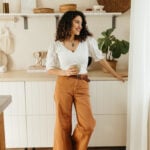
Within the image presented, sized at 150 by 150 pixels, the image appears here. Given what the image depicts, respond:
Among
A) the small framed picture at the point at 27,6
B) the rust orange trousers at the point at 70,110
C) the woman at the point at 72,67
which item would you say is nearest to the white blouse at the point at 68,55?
the woman at the point at 72,67

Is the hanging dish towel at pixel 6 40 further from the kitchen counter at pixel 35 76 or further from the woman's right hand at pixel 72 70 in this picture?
the woman's right hand at pixel 72 70

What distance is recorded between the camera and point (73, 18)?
6.63ft

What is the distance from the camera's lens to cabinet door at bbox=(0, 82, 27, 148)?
2412 millimetres

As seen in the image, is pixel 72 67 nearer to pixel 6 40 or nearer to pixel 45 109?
pixel 45 109

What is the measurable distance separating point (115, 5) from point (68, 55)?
99 centimetres

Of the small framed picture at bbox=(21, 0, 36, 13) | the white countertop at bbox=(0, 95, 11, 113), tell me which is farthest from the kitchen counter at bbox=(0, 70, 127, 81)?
the white countertop at bbox=(0, 95, 11, 113)

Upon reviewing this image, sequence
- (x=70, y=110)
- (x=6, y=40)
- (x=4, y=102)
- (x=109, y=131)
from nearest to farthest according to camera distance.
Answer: (x=4, y=102), (x=70, y=110), (x=109, y=131), (x=6, y=40)

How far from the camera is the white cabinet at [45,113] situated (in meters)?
2.42

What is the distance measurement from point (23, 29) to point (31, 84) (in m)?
0.73

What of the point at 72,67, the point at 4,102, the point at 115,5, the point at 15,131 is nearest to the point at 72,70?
the point at 72,67

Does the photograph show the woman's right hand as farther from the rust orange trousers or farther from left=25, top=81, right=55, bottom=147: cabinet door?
left=25, top=81, right=55, bottom=147: cabinet door

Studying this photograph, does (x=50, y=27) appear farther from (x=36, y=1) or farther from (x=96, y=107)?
(x=96, y=107)

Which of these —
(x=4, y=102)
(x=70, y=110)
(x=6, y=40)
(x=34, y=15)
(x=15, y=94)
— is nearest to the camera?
(x=4, y=102)

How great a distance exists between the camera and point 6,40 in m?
2.79
